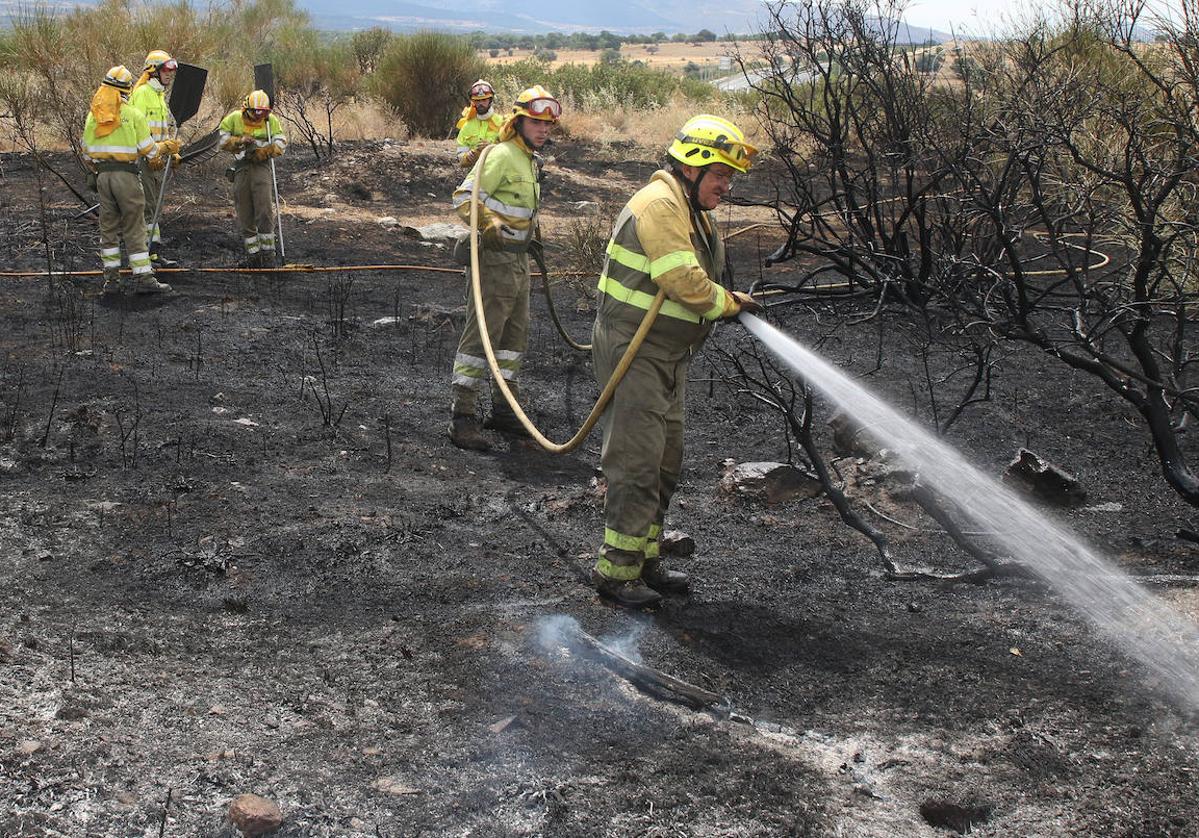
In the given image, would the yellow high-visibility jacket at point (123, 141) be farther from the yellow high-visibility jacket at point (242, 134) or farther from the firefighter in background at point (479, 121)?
the firefighter in background at point (479, 121)

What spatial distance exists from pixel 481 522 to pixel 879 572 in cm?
186

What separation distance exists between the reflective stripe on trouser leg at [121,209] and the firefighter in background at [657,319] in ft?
20.7

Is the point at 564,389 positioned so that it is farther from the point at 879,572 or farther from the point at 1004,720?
the point at 1004,720

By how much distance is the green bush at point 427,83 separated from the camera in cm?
2083

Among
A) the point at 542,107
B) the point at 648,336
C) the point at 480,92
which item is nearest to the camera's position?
the point at 648,336

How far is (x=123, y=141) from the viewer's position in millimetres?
9250

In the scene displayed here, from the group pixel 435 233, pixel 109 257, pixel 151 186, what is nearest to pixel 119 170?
pixel 109 257

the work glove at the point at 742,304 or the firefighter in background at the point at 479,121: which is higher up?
the firefighter in background at the point at 479,121

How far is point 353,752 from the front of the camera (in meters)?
3.49

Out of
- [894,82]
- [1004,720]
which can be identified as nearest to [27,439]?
[1004,720]

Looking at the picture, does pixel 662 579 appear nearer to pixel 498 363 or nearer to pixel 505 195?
pixel 498 363

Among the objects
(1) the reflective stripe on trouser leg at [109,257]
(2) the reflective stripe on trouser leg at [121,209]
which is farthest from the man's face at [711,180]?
(1) the reflective stripe on trouser leg at [109,257]

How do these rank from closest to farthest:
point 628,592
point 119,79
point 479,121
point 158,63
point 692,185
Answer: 1. point 692,185
2. point 628,592
3. point 119,79
4. point 158,63
5. point 479,121

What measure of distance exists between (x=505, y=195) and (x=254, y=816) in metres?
4.10
